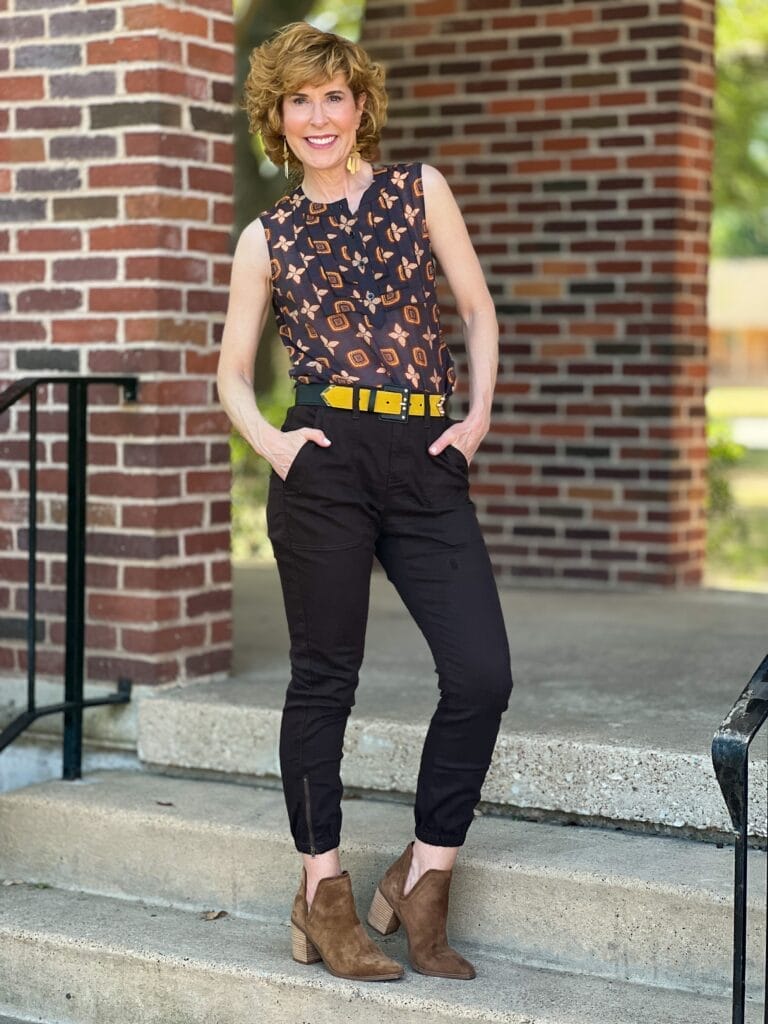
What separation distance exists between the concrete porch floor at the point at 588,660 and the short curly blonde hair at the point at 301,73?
0.94m

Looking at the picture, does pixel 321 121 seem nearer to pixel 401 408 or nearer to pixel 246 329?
pixel 246 329

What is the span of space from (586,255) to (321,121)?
11.3 feet

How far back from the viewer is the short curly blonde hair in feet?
10.6

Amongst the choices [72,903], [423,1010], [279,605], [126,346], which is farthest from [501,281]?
[423,1010]

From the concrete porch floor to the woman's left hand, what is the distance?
0.36 meters

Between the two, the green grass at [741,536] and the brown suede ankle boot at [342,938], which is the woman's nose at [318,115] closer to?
the brown suede ankle boot at [342,938]

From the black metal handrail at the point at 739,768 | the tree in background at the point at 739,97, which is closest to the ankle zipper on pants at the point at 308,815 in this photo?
the black metal handrail at the point at 739,768

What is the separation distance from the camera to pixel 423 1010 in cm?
331

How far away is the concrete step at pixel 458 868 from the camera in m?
3.48

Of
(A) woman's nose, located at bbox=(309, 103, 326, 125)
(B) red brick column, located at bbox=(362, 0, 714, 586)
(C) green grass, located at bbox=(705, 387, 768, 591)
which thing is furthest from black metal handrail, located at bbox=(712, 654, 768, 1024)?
(C) green grass, located at bbox=(705, 387, 768, 591)

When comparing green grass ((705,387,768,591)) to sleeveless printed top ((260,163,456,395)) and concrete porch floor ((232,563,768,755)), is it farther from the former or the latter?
sleeveless printed top ((260,163,456,395))

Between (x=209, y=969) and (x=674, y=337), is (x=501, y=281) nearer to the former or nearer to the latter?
(x=674, y=337)

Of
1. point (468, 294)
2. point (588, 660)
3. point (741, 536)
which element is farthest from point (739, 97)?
point (468, 294)

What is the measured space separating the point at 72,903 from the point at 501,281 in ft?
11.4
